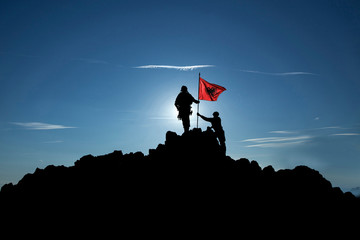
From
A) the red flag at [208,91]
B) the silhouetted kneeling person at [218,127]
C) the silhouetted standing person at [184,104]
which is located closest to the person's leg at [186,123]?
the silhouetted standing person at [184,104]

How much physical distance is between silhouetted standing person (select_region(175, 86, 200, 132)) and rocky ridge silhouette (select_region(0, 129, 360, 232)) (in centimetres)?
178

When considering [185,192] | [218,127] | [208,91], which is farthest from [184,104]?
[185,192]

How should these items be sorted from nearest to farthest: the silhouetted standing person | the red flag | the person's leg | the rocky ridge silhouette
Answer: the rocky ridge silhouette
the silhouetted standing person
the person's leg
the red flag

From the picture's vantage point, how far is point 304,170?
25031mm

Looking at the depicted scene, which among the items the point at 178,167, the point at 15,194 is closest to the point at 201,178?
the point at 178,167

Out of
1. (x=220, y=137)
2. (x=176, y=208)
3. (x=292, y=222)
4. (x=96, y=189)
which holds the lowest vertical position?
(x=292, y=222)

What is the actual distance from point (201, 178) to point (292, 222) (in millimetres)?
8879

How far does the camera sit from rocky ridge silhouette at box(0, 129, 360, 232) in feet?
59.0

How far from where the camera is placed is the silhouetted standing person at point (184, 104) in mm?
21422

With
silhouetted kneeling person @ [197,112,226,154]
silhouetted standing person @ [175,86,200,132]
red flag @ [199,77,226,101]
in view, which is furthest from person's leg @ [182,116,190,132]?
red flag @ [199,77,226,101]

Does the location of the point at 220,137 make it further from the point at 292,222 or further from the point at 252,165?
the point at 292,222

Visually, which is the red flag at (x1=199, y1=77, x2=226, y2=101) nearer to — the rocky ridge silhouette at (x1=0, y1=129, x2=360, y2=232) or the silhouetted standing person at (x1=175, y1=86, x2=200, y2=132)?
the silhouetted standing person at (x1=175, y1=86, x2=200, y2=132)

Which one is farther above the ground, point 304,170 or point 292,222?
point 304,170

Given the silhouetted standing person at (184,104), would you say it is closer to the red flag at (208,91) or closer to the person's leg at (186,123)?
the person's leg at (186,123)
